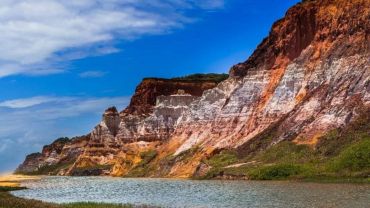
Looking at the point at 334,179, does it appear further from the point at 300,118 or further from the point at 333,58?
the point at 333,58

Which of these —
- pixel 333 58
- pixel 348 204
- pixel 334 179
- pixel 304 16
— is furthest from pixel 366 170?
pixel 304 16

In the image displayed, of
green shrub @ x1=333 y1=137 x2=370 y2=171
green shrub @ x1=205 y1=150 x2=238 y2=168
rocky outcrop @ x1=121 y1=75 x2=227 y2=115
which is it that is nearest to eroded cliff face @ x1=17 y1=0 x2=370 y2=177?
green shrub @ x1=205 y1=150 x2=238 y2=168

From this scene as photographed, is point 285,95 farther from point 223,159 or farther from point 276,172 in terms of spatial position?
point 276,172

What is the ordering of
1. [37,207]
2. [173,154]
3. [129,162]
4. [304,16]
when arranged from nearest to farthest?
[37,207]
[304,16]
[173,154]
[129,162]

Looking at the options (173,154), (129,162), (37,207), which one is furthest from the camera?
(129,162)

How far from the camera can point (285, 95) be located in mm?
106438

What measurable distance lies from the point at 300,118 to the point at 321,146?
13271 millimetres

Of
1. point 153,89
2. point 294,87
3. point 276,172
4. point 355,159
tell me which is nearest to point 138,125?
point 153,89

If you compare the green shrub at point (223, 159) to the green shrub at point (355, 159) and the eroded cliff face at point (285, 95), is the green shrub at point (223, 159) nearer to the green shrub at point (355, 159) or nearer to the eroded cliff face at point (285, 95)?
the eroded cliff face at point (285, 95)

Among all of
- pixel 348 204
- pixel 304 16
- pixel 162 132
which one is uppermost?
pixel 304 16

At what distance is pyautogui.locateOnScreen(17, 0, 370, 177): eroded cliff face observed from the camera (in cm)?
9100

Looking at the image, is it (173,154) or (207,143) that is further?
(173,154)

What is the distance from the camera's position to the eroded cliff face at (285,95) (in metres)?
91.0

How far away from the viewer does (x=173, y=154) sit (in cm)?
12538
